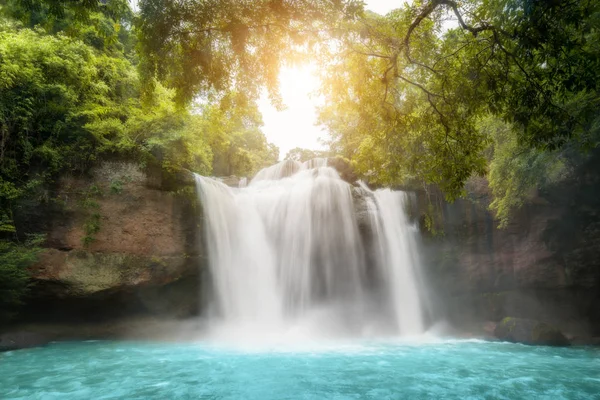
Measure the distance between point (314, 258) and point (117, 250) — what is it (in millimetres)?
8331

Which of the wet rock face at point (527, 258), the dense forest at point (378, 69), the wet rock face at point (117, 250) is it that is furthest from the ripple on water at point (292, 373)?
the wet rock face at point (527, 258)

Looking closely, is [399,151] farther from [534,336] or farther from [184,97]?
[534,336]

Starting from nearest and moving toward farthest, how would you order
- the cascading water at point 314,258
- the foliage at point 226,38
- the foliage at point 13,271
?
1. the foliage at point 226,38
2. the foliage at point 13,271
3. the cascading water at point 314,258

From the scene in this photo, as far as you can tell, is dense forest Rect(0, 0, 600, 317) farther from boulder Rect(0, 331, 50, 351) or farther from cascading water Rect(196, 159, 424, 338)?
cascading water Rect(196, 159, 424, 338)

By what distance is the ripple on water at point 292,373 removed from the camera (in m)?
6.16

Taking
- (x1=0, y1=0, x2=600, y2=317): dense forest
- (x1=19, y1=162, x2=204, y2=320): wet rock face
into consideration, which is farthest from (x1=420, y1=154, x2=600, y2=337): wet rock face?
(x1=19, y1=162, x2=204, y2=320): wet rock face

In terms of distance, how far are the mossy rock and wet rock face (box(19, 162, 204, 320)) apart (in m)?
12.6

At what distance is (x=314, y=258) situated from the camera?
15914 mm

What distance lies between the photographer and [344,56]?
5.92 metres

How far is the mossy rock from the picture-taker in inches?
483

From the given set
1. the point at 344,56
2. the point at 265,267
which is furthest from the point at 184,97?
the point at 265,267

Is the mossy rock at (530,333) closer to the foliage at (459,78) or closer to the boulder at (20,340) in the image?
the foliage at (459,78)

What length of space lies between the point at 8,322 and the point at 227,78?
1103cm

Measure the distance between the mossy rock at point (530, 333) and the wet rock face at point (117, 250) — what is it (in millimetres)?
12636
